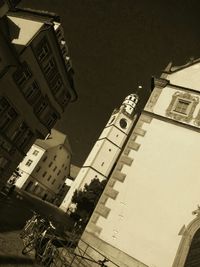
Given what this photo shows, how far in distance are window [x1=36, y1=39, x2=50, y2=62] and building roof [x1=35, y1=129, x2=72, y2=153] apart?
126ft

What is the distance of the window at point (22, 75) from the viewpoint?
2140 cm

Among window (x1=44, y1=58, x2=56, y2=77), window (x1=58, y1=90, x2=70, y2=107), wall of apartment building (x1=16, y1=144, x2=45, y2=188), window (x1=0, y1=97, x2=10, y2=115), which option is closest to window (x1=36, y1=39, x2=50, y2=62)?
window (x1=44, y1=58, x2=56, y2=77)

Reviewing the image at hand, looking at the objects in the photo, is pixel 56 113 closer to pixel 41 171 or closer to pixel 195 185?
pixel 195 185

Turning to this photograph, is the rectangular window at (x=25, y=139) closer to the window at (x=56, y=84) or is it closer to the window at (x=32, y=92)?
the window at (x=32, y=92)

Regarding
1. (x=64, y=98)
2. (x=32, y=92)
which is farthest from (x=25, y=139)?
(x=64, y=98)

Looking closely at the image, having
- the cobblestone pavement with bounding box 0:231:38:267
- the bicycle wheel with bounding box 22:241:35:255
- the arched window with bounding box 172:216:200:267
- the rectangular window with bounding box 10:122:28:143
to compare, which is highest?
the rectangular window with bounding box 10:122:28:143

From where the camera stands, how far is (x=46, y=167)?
6266 cm

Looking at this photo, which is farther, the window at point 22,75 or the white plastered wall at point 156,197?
the window at point 22,75

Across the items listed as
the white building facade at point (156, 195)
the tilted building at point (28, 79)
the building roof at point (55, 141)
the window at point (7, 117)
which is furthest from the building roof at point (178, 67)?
the building roof at point (55, 141)

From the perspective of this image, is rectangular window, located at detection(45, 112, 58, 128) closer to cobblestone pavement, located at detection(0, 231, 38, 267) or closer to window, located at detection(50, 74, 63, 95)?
window, located at detection(50, 74, 63, 95)

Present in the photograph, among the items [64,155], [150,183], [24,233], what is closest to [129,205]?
[150,183]

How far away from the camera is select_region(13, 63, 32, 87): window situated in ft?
70.2

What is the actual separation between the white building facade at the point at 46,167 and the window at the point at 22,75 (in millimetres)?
38494

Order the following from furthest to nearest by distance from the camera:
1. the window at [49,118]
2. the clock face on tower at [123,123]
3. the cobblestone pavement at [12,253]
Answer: the clock face on tower at [123,123]
the window at [49,118]
the cobblestone pavement at [12,253]
